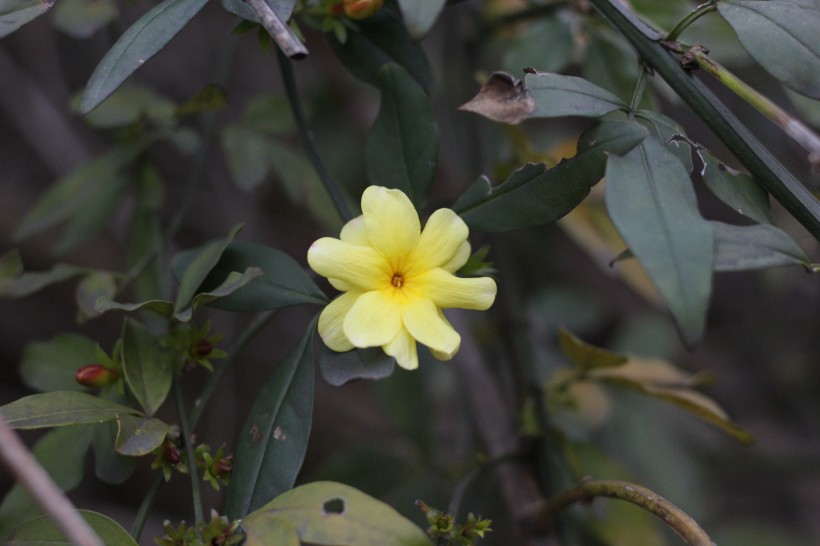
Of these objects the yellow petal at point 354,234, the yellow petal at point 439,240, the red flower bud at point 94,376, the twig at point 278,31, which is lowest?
the red flower bud at point 94,376

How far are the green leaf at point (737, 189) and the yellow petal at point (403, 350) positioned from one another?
0.32m

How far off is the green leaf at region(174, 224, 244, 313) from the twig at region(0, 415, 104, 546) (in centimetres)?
24

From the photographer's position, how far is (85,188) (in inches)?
48.6

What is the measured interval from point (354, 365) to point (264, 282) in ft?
0.52

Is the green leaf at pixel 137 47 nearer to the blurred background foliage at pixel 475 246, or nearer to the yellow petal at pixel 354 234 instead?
the blurred background foliage at pixel 475 246

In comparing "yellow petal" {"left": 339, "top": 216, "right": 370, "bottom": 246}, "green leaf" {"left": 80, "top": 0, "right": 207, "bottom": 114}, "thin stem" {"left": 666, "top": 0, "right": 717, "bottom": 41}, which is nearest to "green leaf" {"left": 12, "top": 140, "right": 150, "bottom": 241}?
"green leaf" {"left": 80, "top": 0, "right": 207, "bottom": 114}

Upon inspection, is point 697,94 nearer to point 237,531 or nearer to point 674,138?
point 674,138

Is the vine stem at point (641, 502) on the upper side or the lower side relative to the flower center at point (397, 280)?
lower

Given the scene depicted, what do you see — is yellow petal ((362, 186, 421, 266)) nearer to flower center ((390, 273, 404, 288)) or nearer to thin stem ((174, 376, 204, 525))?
flower center ((390, 273, 404, 288))

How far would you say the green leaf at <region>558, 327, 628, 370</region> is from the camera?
3.57ft

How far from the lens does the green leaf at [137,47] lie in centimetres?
73

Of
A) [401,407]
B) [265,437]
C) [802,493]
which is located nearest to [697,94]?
[265,437]

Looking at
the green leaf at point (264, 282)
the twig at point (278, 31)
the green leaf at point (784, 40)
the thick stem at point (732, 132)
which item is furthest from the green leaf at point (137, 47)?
the green leaf at point (784, 40)

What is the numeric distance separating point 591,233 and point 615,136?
84cm
